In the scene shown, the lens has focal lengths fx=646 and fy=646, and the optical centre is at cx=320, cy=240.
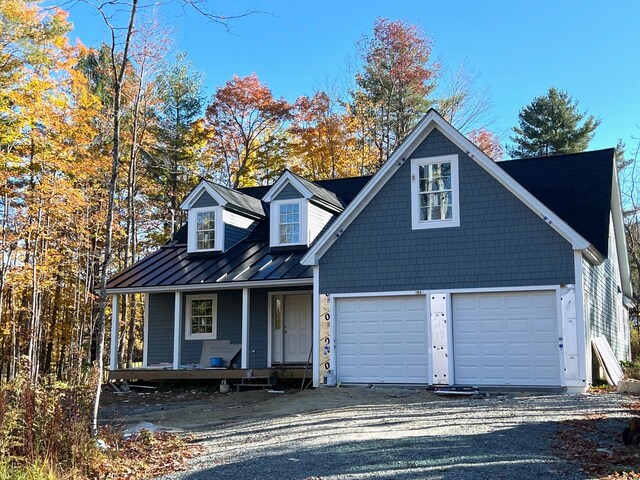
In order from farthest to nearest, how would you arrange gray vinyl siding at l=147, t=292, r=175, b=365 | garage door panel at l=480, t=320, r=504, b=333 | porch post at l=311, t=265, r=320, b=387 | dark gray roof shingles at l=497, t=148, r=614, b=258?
gray vinyl siding at l=147, t=292, r=175, b=365
dark gray roof shingles at l=497, t=148, r=614, b=258
porch post at l=311, t=265, r=320, b=387
garage door panel at l=480, t=320, r=504, b=333

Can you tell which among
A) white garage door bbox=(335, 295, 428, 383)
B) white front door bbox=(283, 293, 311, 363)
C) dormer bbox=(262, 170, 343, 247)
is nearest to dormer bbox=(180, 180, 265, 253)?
dormer bbox=(262, 170, 343, 247)

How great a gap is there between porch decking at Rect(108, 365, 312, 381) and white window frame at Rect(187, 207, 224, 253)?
3652mm

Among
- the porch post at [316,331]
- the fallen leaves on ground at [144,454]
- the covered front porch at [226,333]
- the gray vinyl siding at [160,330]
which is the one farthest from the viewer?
the gray vinyl siding at [160,330]

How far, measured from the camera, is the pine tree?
1559 inches

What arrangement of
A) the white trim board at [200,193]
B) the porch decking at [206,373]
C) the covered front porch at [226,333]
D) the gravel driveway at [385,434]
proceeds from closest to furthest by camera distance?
the gravel driveway at [385,434] → the porch decking at [206,373] → the covered front porch at [226,333] → the white trim board at [200,193]

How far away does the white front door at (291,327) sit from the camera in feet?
57.7

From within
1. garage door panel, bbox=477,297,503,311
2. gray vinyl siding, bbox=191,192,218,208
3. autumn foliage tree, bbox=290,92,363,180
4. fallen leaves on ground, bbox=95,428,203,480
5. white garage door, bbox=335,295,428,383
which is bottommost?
fallen leaves on ground, bbox=95,428,203,480

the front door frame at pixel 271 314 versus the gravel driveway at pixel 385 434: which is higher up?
the front door frame at pixel 271 314

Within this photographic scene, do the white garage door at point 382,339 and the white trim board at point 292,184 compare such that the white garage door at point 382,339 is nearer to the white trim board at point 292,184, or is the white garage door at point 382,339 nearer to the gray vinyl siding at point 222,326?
the gray vinyl siding at point 222,326

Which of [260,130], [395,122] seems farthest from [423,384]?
[260,130]

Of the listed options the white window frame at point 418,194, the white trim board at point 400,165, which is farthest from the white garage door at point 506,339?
the white window frame at point 418,194

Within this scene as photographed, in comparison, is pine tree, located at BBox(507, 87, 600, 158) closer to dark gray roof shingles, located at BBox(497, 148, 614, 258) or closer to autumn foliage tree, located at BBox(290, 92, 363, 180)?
autumn foliage tree, located at BBox(290, 92, 363, 180)

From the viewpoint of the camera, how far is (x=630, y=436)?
25.3 feet

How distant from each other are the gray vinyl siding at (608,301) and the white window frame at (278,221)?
7165 mm
